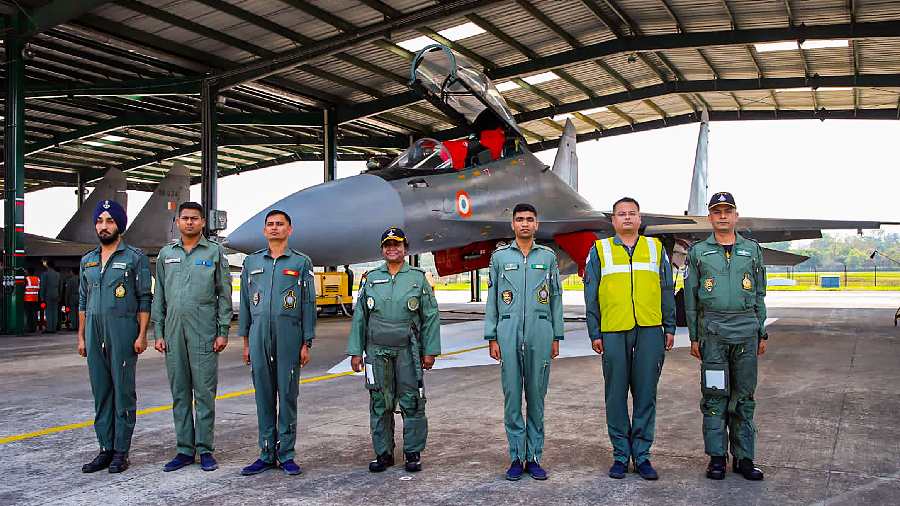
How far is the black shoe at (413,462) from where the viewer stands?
3979mm

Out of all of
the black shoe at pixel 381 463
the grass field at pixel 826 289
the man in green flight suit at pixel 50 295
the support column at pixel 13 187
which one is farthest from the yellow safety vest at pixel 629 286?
the grass field at pixel 826 289

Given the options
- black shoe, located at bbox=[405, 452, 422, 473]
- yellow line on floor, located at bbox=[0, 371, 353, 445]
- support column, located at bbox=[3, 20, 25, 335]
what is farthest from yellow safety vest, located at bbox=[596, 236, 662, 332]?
support column, located at bbox=[3, 20, 25, 335]

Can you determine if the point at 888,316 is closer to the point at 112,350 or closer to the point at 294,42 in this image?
the point at 294,42

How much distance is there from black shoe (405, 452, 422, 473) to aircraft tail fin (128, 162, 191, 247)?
19.7 metres

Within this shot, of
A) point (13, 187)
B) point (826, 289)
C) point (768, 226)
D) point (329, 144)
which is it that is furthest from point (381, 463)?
point (826, 289)

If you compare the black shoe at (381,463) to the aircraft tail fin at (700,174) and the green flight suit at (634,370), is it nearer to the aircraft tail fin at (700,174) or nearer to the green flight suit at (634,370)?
the green flight suit at (634,370)

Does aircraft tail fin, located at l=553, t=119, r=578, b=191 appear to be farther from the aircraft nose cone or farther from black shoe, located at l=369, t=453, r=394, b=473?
black shoe, located at l=369, t=453, r=394, b=473

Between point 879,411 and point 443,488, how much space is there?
12.6ft

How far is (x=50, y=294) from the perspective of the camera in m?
15.7

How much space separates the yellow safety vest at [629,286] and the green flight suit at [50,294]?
1509cm

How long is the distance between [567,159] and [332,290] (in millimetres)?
8065

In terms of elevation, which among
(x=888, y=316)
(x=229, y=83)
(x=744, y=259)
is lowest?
(x=888, y=316)

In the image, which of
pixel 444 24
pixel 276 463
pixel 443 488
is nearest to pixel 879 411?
pixel 443 488

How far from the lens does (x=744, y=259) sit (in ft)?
13.3
